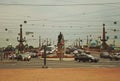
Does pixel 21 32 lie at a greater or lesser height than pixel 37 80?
greater

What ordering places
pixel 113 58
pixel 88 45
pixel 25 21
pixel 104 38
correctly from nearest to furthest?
pixel 25 21, pixel 113 58, pixel 104 38, pixel 88 45

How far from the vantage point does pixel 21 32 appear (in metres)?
94.6

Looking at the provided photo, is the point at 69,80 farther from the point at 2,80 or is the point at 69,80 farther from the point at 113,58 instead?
the point at 113,58

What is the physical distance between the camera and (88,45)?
179125 millimetres

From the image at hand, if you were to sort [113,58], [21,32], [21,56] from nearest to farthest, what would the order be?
[21,56]
[113,58]
[21,32]

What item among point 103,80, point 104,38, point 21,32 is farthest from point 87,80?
point 104,38

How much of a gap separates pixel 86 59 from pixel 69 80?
3903cm

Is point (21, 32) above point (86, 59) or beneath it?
above

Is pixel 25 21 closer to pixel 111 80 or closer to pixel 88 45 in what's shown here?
pixel 111 80

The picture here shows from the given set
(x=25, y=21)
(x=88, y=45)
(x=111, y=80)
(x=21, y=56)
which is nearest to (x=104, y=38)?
(x=21, y=56)

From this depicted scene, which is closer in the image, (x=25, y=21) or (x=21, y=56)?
(x=25, y=21)

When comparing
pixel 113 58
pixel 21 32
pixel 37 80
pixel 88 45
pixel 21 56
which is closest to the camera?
pixel 37 80

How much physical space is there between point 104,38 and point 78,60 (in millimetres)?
44489

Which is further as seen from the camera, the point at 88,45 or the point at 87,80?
the point at 88,45
